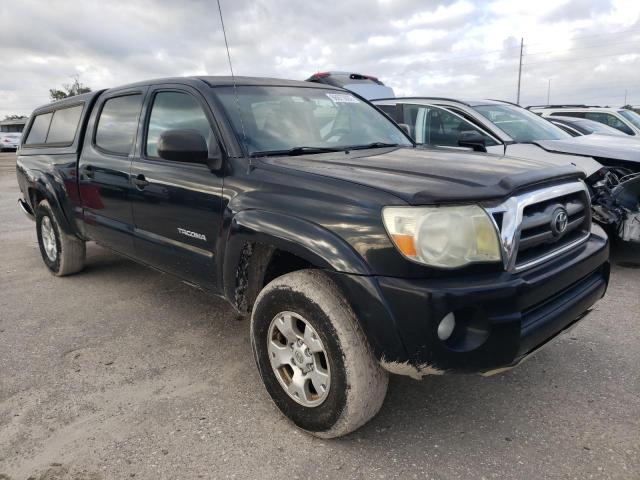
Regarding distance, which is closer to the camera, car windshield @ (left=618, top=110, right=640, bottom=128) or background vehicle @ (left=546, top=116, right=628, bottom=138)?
background vehicle @ (left=546, top=116, right=628, bottom=138)

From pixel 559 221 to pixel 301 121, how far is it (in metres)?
1.64

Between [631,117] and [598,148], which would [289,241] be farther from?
[631,117]

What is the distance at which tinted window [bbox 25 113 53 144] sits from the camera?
526 centimetres

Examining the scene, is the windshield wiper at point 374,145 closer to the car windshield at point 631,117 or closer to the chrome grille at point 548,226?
the chrome grille at point 548,226

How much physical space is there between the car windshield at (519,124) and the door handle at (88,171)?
4201 mm

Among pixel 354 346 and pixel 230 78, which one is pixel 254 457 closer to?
pixel 354 346

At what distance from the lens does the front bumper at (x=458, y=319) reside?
78.3 inches

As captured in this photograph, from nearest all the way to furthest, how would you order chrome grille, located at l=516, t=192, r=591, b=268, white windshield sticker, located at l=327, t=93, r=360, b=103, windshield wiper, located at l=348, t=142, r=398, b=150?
1. chrome grille, located at l=516, t=192, r=591, b=268
2. windshield wiper, located at l=348, t=142, r=398, b=150
3. white windshield sticker, located at l=327, t=93, r=360, b=103

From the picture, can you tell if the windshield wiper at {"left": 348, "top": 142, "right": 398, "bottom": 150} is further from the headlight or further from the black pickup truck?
the headlight

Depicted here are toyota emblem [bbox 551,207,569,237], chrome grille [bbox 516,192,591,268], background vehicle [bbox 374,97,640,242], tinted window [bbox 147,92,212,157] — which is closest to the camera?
chrome grille [bbox 516,192,591,268]

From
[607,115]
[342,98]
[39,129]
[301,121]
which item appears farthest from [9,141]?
[301,121]

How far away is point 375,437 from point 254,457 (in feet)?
1.91

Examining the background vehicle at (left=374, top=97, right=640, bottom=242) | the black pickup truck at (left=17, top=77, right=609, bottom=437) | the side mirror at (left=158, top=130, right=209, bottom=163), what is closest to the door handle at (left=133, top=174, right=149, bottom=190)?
the black pickup truck at (left=17, top=77, right=609, bottom=437)

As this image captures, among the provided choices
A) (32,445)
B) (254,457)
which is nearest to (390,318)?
(254,457)
